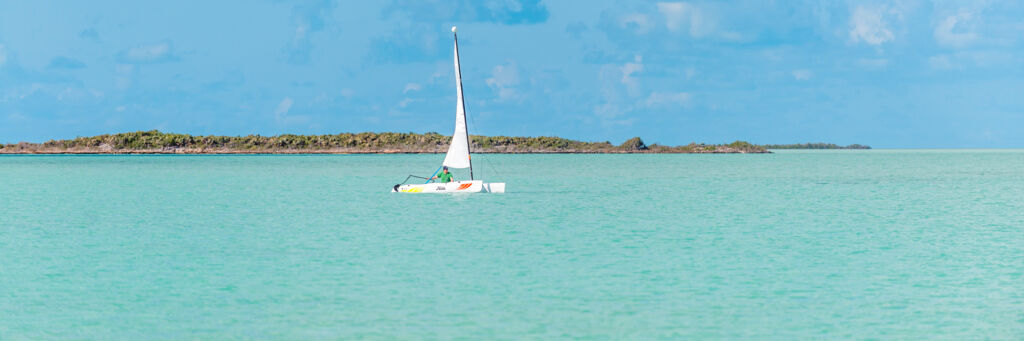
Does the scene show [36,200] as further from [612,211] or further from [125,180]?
[612,211]

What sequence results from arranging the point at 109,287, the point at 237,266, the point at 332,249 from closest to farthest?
the point at 109,287
the point at 237,266
the point at 332,249

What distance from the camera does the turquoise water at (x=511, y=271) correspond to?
49.7 ft

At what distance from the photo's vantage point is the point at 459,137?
46812mm

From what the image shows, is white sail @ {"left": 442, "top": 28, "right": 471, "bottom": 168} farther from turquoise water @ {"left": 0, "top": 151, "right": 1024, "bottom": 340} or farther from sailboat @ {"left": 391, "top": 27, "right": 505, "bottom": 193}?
turquoise water @ {"left": 0, "top": 151, "right": 1024, "bottom": 340}

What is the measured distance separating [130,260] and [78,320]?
7.74 metres

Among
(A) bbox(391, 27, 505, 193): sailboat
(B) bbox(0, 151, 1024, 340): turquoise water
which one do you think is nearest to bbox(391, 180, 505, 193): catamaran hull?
(A) bbox(391, 27, 505, 193): sailboat

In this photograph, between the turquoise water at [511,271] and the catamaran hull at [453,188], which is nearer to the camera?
the turquoise water at [511,271]

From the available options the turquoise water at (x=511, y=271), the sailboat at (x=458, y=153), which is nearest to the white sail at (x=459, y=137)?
the sailboat at (x=458, y=153)

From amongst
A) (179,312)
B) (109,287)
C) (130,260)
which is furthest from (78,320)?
(130,260)

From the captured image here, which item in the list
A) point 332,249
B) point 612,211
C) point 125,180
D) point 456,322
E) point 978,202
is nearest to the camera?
point 456,322

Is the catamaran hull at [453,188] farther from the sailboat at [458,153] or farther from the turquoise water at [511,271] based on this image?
the turquoise water at [511,271]

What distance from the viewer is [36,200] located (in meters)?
46.6

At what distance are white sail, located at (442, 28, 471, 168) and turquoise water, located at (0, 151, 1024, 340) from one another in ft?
15.7

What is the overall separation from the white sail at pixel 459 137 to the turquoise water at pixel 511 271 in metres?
4.80
